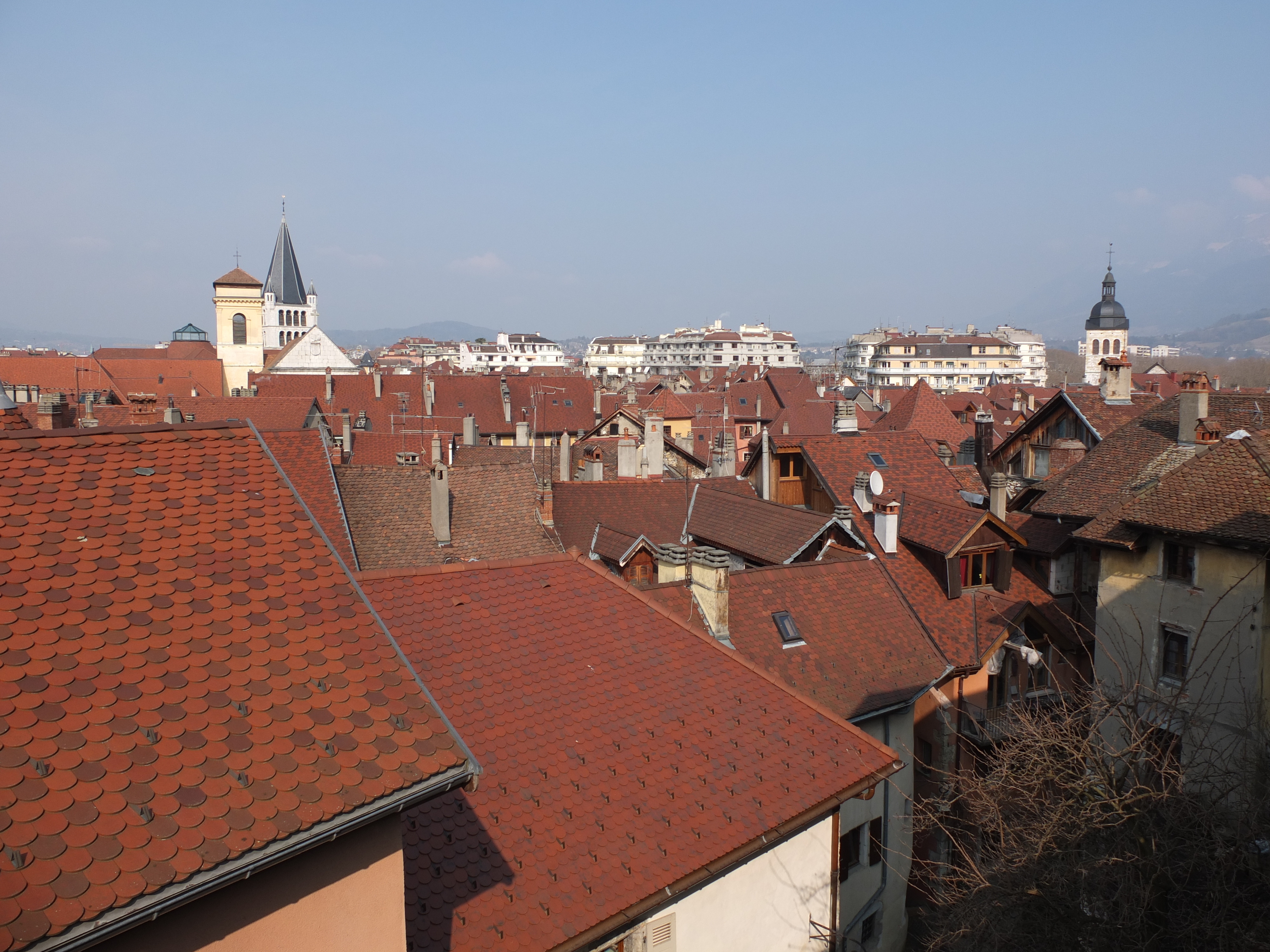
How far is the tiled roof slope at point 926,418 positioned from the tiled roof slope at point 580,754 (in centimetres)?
3268

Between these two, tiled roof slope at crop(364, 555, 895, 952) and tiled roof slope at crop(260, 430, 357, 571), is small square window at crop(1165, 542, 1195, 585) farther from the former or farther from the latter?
tiled roof slope at crop(260, 430, 357, 571)

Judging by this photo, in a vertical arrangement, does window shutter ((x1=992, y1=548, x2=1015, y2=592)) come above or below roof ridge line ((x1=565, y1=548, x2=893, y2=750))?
below

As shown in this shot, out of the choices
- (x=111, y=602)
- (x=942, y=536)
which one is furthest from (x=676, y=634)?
(x=942, y=536)

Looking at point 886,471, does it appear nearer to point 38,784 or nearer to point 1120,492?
point 1120,492

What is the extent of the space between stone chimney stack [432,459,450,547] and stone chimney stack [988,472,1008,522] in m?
13.6

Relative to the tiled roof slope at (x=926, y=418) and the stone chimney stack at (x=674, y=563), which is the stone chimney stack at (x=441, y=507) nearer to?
the stone chimney stack at (x=674, y=563)

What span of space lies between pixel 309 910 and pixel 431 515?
60.6 ft

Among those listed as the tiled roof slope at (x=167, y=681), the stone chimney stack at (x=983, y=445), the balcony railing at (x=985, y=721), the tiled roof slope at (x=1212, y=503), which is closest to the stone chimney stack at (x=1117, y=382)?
the stone chimney stack at (x=983, y=445)

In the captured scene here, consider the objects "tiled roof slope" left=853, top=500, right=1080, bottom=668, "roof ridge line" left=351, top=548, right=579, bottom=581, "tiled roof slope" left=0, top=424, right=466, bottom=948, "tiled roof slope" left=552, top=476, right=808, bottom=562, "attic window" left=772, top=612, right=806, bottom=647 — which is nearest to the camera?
"tiled roof slope" left=0, top=424, right=466, bottom=948

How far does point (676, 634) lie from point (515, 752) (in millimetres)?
3081

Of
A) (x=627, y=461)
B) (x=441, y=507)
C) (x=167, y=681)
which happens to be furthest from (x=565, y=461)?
(x=167, y=681)

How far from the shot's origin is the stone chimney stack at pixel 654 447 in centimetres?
3428

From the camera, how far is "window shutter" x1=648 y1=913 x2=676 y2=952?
27.8ft

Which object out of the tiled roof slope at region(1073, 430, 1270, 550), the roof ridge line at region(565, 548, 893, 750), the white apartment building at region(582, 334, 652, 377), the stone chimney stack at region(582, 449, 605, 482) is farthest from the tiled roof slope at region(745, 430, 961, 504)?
the white apartment building at region(582, 334, 652, 377)
